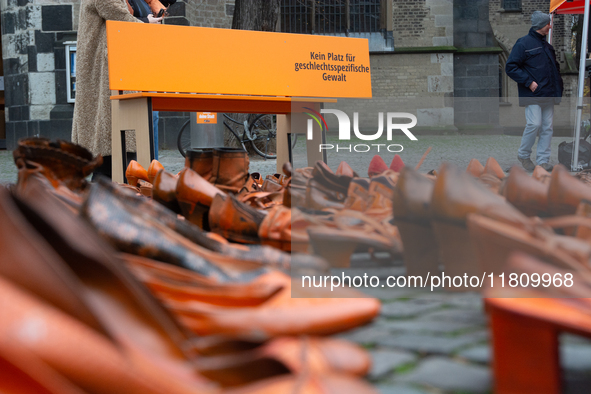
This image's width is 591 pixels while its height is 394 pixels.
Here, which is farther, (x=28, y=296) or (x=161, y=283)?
(x=161, y=283)

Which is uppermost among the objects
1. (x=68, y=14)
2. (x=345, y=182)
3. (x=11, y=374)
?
(x=68, y=14)

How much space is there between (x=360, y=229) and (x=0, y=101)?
13778mm

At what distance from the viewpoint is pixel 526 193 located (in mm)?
1387

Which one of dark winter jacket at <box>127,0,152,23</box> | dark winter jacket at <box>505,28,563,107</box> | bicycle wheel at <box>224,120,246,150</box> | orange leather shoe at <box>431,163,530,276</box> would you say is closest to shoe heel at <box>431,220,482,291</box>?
orange leather shoe at <box>431,163,530,276</box>

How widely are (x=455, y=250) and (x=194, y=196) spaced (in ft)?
3.01

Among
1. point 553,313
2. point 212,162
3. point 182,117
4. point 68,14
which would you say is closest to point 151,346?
point 553,313

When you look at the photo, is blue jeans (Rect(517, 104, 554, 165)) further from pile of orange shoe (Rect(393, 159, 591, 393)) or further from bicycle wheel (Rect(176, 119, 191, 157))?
bicycle wheel (Rect(176, 119, 191, 157))

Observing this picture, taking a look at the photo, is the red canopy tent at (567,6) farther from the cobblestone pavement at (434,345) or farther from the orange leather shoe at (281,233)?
the cobblestone pavement at (434,345)

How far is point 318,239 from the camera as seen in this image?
1.28 m

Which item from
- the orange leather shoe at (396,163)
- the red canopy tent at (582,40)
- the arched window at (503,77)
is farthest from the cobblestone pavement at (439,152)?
the arched window at (503,77)

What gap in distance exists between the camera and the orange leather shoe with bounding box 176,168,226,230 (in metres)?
1.74

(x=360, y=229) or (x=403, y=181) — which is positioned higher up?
(x=403, y=181)

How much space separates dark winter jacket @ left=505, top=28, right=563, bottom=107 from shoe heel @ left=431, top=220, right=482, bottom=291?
6111mm

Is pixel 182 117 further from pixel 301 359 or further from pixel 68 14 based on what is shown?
pixel 301 359
